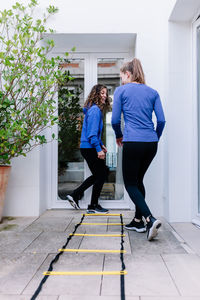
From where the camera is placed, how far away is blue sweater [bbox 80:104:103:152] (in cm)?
382

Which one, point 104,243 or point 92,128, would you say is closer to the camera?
point 104,243

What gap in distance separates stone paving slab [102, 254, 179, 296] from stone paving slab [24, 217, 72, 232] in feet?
3.44

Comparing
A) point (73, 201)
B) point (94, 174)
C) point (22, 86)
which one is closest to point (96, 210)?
point (73, 201)

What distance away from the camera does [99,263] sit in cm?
221

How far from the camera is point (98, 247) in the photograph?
8.51 ft

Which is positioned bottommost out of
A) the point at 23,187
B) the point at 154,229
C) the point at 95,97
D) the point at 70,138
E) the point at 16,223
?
the point at 16,223

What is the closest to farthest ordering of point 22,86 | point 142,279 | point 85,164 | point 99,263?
1. point 142,279
2. point 99,263
3. point 22,86
4. point 85,164

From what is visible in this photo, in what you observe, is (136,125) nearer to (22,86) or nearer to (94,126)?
(94,126)

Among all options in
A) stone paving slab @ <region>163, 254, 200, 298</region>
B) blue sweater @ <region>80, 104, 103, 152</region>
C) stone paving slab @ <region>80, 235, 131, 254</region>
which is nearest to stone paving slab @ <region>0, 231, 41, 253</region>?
stone paving slab @ <region>80, 235, 131, 254</region>

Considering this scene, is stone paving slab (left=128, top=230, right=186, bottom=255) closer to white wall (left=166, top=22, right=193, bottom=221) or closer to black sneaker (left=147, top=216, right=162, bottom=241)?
black sneaker (left=147, top=216, right=162, bottom=241)

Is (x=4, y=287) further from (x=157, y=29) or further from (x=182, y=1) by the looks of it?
(x=157, y=29)

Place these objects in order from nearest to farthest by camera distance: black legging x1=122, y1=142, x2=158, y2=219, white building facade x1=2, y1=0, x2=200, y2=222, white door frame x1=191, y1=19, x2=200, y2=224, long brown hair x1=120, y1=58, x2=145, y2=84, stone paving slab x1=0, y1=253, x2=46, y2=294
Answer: stone paving slab x1=0, y1=253, x2=46, y2=294
black legging x1=122, y1=142, x2=158, y2=219
long brown hair x1=120, y1=58, x2=145, y2=84
white door frame x1=191, y1=19, x2=200, y2=224
white building facade x1=2, y1=0, x2=200, y2=222

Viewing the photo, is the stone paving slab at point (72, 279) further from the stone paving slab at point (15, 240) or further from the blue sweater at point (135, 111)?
the blue sweater at point (135, 111)

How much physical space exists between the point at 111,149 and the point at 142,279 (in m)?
2.54
